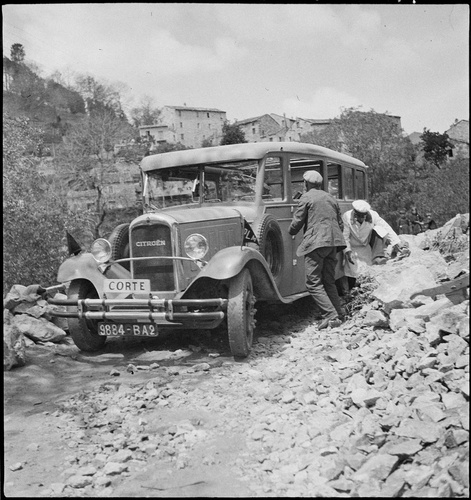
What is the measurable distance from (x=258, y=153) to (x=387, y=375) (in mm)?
3315

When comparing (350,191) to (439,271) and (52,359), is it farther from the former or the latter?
(52,359)

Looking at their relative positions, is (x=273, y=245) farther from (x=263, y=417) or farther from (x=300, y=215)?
(x=263, y=417)

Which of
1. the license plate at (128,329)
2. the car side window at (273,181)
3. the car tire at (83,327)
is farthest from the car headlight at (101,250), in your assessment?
the car side window at (273,181)

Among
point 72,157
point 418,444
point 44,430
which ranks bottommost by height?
point 44,430

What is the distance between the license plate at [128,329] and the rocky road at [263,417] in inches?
14.1

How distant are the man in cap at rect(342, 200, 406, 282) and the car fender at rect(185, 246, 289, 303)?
7.08 feet

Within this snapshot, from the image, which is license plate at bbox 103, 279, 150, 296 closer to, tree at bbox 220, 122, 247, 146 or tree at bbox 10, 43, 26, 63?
tree at bbox 10, 43, 26, 63

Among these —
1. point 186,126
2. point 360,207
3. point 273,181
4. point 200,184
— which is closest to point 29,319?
point 200,184

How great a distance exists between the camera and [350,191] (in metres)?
8.94

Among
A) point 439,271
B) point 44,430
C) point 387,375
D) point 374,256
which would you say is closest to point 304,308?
point 374,256

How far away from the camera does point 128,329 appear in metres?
5.29

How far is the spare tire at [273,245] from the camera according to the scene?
6152 mm

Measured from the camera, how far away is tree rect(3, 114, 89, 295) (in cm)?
921

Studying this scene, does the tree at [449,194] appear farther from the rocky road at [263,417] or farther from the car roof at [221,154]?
the rocky road at [263,417]
